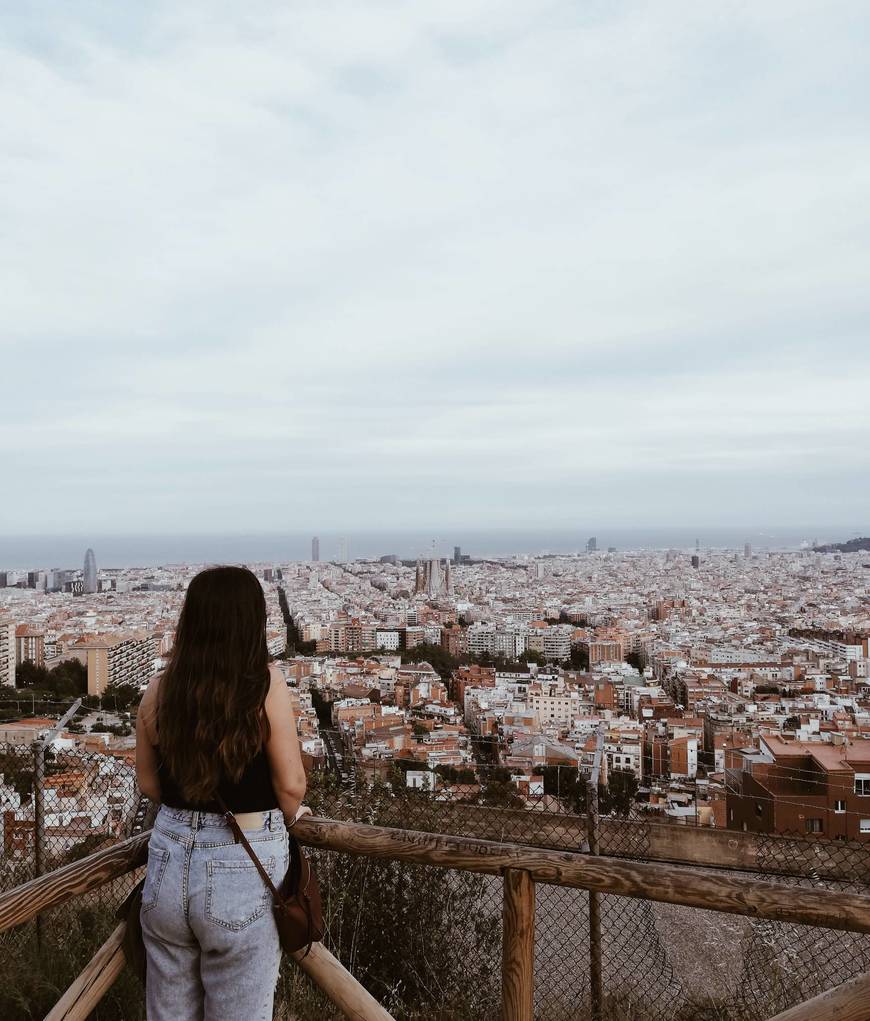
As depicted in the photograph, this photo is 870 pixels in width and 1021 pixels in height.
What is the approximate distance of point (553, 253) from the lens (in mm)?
22547

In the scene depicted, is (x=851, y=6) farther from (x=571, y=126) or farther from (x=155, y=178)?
(x=155, y=178)

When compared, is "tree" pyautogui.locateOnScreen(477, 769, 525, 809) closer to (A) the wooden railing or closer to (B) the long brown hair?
(A) the wooden railing

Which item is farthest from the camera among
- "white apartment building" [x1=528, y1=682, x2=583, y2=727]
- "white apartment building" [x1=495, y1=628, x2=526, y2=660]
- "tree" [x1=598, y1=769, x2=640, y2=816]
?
"white apartment building" [x1=495, y1=628, x2=526, y2=660]

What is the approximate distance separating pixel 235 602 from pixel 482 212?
19095mm

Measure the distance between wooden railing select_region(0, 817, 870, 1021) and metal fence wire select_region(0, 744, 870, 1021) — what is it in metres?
0.31

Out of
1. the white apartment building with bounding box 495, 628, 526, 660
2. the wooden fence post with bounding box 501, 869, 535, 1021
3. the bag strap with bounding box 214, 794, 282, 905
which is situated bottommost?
the white apartment building with bounding box 495, 628, 526, 660

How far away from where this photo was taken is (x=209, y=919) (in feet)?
4.34

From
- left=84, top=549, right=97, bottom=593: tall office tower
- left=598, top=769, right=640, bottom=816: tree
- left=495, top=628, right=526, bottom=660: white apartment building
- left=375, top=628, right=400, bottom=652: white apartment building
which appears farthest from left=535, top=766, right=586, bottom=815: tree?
left=375, top=628, right=400, bottom=652: white apartment building

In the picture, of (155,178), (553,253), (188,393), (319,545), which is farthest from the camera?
(319,545)

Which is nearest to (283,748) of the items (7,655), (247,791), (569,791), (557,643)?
(247,791)

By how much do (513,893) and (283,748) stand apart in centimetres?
67

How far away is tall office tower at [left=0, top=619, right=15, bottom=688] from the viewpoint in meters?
19.8

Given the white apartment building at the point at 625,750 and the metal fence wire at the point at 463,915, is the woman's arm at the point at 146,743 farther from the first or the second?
the white apartment building at the point at 625,750

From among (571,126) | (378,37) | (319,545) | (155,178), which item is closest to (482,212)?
(571,126)
